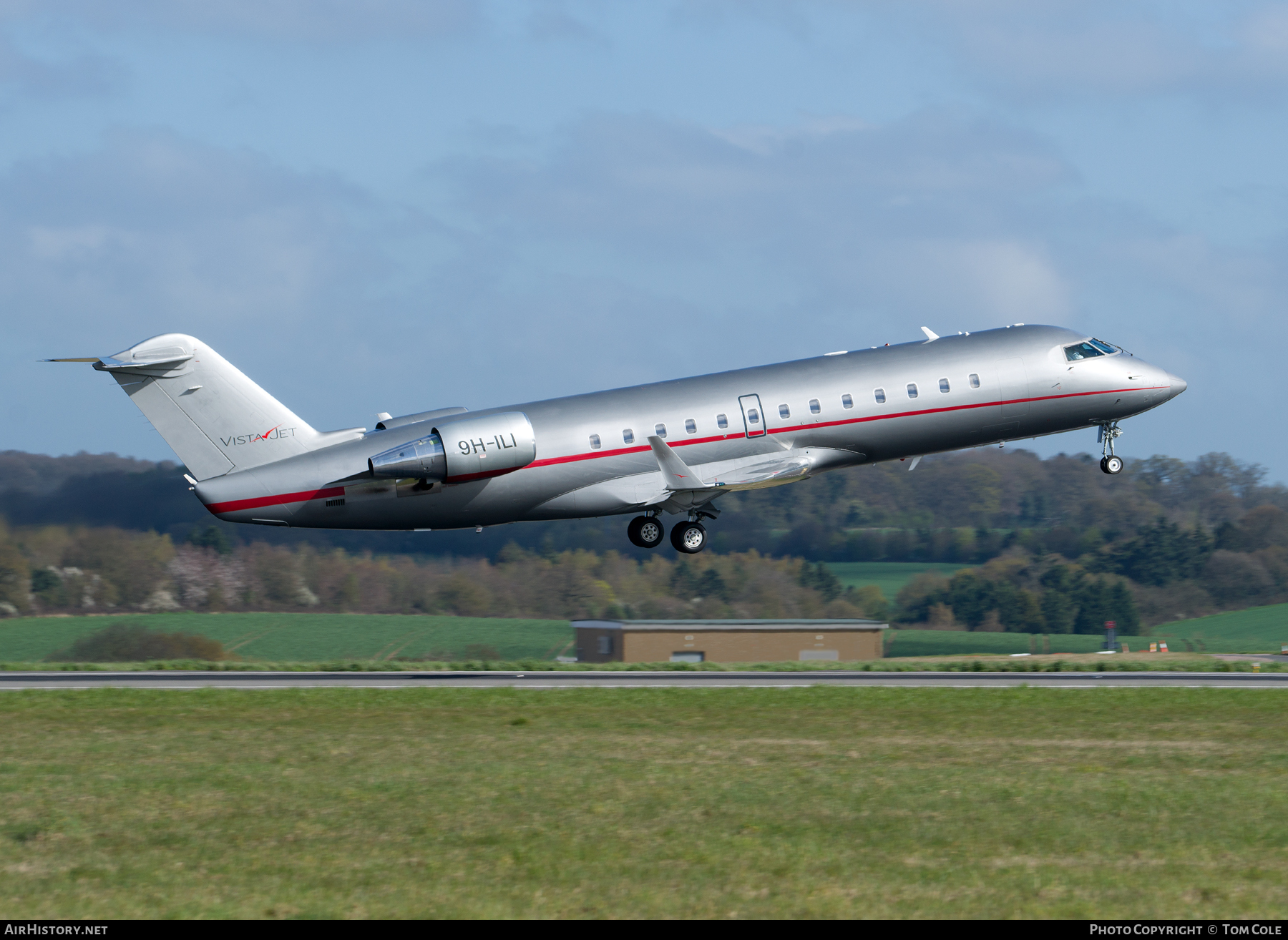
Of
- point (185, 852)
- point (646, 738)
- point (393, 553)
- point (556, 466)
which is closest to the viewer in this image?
point (185, 852)

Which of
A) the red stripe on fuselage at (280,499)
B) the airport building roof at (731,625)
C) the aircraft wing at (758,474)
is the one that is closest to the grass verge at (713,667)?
the aircraft wing at (758,474)

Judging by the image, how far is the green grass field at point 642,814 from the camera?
611 inches

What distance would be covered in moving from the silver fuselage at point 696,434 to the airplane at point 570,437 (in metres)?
0.04

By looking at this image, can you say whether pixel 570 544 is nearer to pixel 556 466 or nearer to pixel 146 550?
pixel 146 550

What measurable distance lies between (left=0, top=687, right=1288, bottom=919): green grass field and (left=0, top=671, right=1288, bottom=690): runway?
747 centimetres

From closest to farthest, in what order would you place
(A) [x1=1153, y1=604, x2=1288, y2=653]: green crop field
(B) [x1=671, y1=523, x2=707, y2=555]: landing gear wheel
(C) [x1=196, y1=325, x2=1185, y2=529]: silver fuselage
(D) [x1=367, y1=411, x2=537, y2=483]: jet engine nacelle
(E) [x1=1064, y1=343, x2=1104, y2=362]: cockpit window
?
(D) [x1=367, y1=411, x2=537, y2=483]: jet engine nacelle < (C) [x1=196, y1=325, x2=1185, y2=529]: silver fuselage < (B) [x1=671, y1=523, x2=707, y2=555]: landing gear wheel < (E) [x1=1064, y1=343, x2=1104, y2=362]: cockpit window < (A) [x1=1153, y1=604, x2=1288, y2=653]: green crop field

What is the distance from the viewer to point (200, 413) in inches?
1458

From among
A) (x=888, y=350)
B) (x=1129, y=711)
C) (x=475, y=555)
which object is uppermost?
(x=888, y=350)

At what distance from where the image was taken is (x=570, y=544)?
8150cm

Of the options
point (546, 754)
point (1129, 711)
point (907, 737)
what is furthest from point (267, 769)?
point (1129, 711)

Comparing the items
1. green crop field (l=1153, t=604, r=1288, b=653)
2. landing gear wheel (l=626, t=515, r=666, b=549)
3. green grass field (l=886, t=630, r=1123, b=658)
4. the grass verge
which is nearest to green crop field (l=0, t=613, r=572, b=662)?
the grass verge

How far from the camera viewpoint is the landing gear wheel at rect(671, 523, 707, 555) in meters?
39.5

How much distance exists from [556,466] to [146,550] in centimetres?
3408

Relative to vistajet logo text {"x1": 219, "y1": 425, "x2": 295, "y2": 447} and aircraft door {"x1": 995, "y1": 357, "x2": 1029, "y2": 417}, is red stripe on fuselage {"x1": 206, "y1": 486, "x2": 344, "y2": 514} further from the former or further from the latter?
aircraft door {"x1": 995, "y1": 357, "x2": 1029, "y2": 417}
